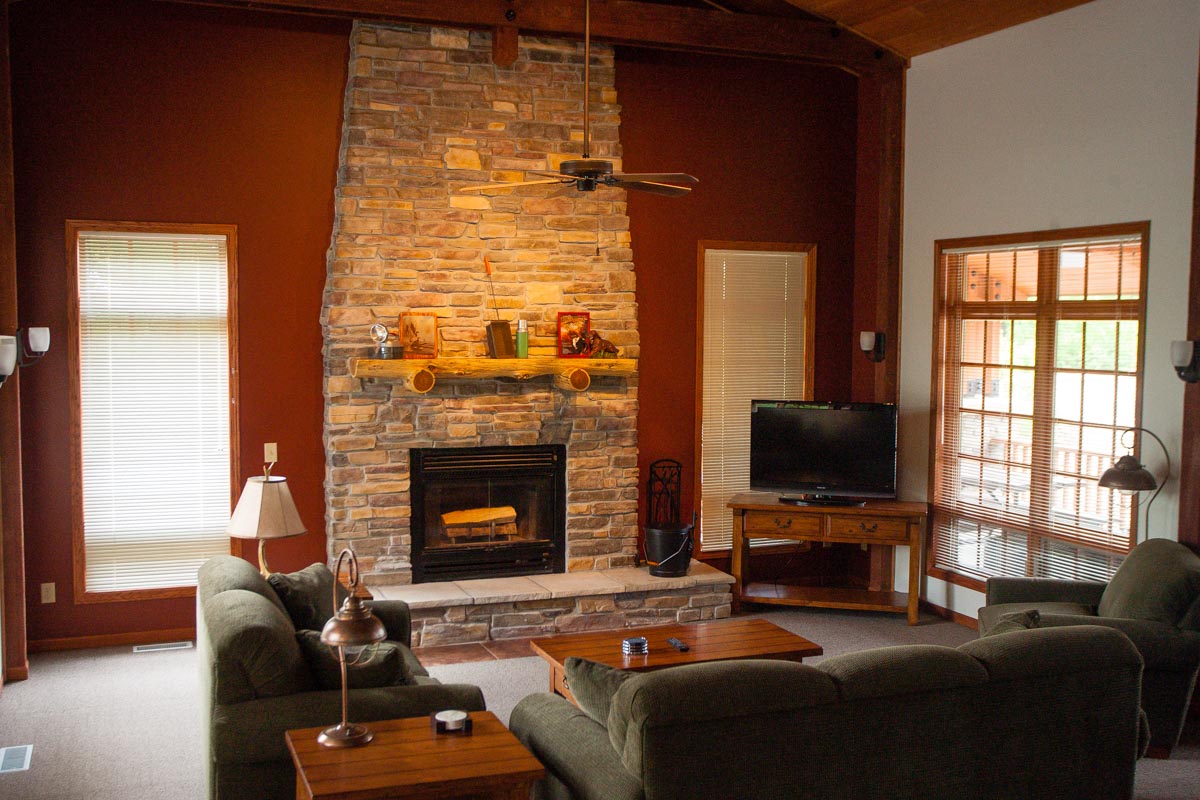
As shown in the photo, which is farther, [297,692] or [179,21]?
[179,21]

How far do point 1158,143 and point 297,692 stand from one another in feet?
15.6

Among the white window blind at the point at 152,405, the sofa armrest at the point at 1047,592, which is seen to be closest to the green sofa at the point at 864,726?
the sofa armrest at the point at 1047,592

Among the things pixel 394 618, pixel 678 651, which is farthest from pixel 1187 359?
pixel 394 618

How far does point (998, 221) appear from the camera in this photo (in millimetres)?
6555

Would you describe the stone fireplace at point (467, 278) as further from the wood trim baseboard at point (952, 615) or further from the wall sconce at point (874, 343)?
the wood trim baseboard at point (952, 615)

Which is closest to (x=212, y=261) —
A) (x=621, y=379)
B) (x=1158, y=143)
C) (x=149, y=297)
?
(x=149, y=297)

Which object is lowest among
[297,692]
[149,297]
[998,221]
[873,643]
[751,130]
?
[873,643]

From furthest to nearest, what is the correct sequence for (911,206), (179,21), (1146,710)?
(911,206)
(179,21)
(1146,710)

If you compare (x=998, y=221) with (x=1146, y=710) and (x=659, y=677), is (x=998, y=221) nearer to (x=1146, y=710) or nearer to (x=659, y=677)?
(x=1146, y=710)

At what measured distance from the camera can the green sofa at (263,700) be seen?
3.45 m

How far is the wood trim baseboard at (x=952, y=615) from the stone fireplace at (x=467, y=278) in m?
1.94

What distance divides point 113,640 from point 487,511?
7.26 feet

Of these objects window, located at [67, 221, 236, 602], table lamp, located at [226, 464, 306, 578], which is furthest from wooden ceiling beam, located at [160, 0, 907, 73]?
table lamp, located at [226, 464, 306, 578]

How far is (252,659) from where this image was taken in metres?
3.54
